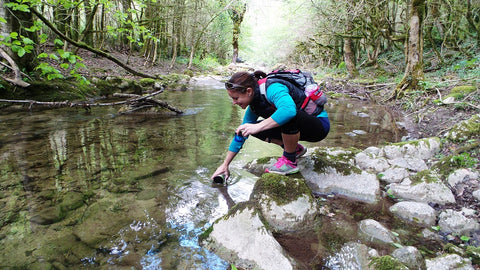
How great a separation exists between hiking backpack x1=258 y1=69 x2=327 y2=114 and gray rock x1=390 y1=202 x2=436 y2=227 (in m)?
1.29

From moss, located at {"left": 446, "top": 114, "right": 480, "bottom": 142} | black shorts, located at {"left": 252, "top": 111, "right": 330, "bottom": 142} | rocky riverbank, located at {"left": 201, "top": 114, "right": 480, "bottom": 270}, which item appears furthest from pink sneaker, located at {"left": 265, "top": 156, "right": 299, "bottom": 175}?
moss, located at {"left": 446, "top": 114, "right": 480, "bottom": 142}

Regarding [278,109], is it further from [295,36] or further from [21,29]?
[295,36]

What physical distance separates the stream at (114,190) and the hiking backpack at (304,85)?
3.83ft

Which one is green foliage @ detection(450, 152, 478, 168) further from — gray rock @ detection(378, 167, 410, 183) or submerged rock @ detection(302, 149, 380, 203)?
submerged rock @ detection(302, 149, 380, 203)

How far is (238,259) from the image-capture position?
77.6 inches

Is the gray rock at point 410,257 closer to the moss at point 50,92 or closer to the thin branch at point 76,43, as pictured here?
the thin branch at point 76,43

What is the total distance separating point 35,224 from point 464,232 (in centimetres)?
362

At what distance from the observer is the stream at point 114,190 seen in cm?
200

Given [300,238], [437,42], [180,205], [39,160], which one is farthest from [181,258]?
[437,42]

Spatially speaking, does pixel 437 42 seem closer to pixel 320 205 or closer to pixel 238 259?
pixel 320 205

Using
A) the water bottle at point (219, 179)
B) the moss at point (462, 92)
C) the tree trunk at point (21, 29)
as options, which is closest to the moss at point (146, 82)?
the tree trunk at point (21, 29)

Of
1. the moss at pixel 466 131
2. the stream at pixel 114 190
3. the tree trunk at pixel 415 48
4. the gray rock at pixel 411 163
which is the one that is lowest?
the stream at pixel 114 190

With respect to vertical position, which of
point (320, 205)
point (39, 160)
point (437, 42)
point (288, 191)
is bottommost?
point (39, 160)

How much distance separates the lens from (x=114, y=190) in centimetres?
296
